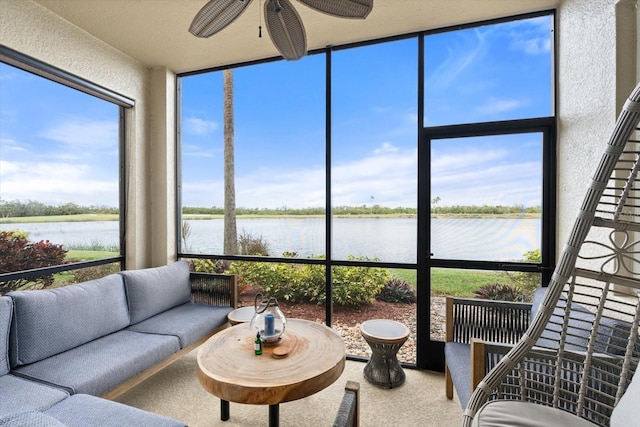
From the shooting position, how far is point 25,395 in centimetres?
152

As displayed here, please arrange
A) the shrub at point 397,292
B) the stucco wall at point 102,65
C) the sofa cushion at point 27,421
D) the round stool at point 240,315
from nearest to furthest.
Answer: the sofa cushion at point 27,421 → the stucco wall at point 102,65 → the round stool at point 240,315 → the shrub at point 397,292

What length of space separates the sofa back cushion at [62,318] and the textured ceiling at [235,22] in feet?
7.40

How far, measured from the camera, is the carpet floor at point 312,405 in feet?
6.28

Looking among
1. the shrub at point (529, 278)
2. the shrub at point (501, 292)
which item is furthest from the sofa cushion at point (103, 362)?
the shrub at point (529, 278)

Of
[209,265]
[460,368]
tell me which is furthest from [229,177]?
[460,368]

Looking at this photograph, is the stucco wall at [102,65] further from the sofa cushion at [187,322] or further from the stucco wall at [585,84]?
the stucco wall at [585,84]

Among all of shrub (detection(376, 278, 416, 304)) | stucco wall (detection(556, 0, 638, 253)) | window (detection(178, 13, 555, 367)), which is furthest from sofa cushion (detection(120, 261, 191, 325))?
stucco wall (detection(556, 0, 638, 253))

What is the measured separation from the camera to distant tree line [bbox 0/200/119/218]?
7.54 feet

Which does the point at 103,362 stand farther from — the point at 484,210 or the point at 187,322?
the point at 484,210

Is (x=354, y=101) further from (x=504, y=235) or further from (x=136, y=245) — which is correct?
(x=136, y=245)

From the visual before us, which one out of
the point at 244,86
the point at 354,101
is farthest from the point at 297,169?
the point at 244,86

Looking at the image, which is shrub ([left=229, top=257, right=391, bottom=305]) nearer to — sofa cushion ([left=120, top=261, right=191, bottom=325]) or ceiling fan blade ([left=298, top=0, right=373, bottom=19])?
sofa cushion ([left=120, top=261, right=191, bottom=325])

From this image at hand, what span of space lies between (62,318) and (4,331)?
284mm

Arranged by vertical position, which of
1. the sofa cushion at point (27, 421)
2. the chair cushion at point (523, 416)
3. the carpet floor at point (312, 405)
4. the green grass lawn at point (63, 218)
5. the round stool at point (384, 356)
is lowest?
the carpet floor at point (312, 405)
